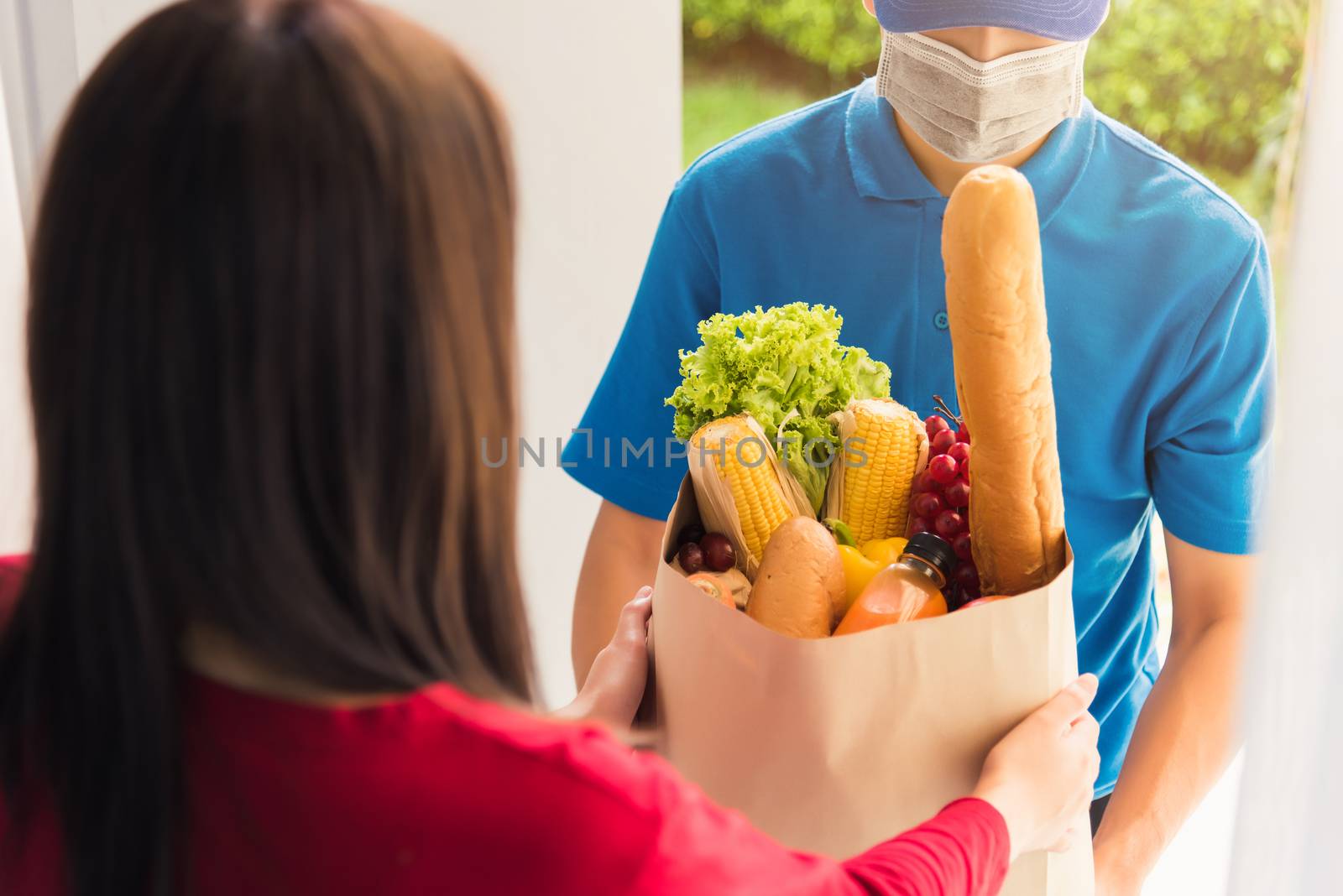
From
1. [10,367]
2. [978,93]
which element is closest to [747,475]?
[978,93]

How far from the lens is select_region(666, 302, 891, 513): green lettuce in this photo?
857mm

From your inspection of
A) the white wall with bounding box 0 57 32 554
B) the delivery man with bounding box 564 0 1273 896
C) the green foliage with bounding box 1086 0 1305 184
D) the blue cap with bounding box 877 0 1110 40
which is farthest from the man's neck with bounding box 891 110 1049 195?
the green foliage with bounding box 1086 0 1305 184

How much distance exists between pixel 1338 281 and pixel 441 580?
509 mm

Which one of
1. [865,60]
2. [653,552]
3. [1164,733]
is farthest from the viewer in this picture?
[865,60]

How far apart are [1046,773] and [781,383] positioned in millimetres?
317

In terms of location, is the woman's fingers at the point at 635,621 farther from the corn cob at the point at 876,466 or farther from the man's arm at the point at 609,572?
the man's arm at the point at 609,572

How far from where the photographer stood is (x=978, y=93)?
3.50 feet

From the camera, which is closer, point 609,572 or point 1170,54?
point 609,572

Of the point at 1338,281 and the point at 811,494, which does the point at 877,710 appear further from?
the point at 1338,281

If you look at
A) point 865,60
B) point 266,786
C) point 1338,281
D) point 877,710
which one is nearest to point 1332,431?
point 1338,281

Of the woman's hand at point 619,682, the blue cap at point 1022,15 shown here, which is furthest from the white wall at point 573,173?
the woman's hand at point 619,682

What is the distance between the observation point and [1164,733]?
1.01 m

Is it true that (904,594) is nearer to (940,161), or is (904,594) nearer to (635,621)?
(635,621)

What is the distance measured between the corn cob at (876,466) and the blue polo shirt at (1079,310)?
317mm
